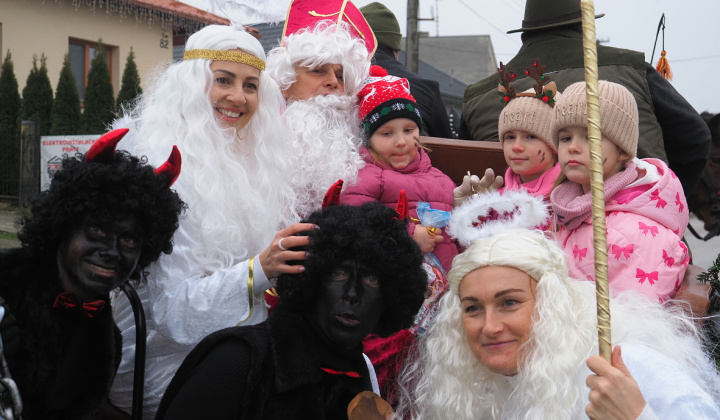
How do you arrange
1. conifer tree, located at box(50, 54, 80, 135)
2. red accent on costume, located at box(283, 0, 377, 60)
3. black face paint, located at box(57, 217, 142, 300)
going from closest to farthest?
1. black face paint, located at box(57, 217, 142, 300)
2. red accent on costume, located at box(283, 0, 377, 60)
3. conifer tree, located at box(50, 54, 80, 135)

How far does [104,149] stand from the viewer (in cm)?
253

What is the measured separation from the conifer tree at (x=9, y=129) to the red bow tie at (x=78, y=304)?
1671 centimetres

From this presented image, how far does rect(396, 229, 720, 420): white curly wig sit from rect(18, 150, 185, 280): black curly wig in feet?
3.67

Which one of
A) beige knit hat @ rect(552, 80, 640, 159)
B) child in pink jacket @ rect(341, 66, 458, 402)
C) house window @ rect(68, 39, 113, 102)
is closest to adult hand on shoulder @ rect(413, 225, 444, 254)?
child in pink jacket @ rect(341, 66, 458, 402)

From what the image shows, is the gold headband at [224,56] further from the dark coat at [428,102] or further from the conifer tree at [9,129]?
the conifer tree at [9,129]

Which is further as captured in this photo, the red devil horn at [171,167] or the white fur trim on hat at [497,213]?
the white fur trim on hat at [497,213]

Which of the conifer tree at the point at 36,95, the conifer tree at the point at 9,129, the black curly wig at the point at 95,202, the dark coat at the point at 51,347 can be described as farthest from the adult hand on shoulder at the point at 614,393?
the conifer tree at the point at 36,95

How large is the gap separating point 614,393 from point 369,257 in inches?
35.9

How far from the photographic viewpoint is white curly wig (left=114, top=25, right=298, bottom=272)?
10.7 feet

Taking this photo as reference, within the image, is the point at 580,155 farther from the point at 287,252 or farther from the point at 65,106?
the point at 65,106

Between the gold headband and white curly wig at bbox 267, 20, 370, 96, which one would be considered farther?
white curly wig at bbox 267, 20, 370, 96

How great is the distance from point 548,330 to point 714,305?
1134 millimetres

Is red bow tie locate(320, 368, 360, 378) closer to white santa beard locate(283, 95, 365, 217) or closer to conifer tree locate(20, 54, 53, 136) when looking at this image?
white santa beard locate(283, 95, 365, 217)

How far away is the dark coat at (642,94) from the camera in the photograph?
410cm
